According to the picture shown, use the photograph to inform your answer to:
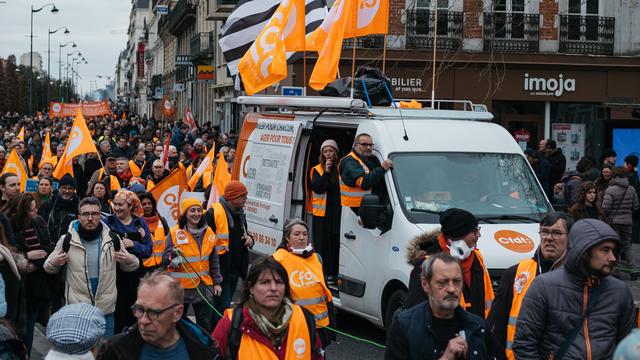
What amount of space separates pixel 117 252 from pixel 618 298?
4.24m

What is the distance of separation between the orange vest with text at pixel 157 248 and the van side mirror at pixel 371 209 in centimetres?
179

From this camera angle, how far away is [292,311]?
16.1 feet

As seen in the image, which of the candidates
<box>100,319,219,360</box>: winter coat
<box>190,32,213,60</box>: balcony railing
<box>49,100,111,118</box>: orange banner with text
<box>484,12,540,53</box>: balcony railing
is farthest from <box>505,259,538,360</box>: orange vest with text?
<box>190,32,213,60</box>: balcony railing

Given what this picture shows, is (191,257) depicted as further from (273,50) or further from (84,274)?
(273,50)

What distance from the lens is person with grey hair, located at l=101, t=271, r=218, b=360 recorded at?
433cm

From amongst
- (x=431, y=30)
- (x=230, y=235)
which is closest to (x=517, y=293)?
(x=230, y=235)

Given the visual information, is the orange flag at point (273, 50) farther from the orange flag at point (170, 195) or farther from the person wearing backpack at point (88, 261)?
the person wearing backpack at point (88, 261)

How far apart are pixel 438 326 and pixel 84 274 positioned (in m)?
3.95

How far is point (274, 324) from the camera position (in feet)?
16.0

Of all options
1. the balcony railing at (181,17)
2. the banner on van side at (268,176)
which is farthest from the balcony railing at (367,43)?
the balcony railing at (181,17)

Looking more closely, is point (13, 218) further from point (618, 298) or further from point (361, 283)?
point (618, 298)

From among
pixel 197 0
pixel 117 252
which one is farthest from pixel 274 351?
pixel 197 0

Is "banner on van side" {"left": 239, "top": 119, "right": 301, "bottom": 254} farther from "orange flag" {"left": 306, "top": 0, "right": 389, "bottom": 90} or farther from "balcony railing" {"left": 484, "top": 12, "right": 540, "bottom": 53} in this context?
"balcony railing" {"left": 484, "top": 12, "right": 540, "bottom": 53}

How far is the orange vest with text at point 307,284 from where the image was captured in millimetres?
7219
